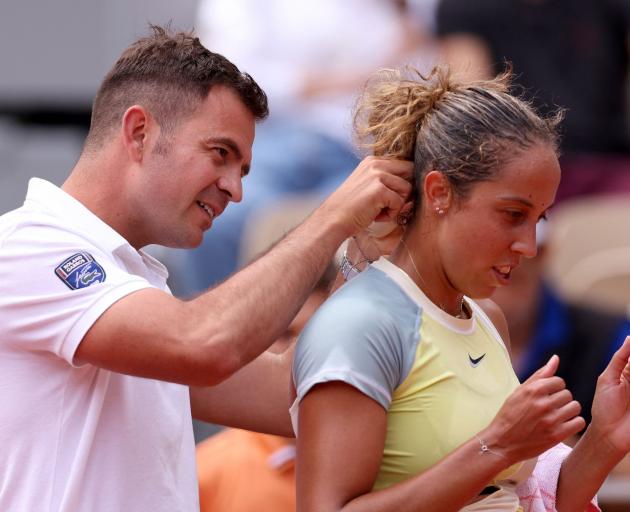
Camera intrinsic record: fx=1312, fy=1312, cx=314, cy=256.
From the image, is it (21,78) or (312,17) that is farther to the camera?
(21,78)

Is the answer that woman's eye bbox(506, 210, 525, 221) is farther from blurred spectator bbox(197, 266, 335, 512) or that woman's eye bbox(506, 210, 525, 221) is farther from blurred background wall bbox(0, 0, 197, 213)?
blurred background wall bbox(0, 0, 197, 213)

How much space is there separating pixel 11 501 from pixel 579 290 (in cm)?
300

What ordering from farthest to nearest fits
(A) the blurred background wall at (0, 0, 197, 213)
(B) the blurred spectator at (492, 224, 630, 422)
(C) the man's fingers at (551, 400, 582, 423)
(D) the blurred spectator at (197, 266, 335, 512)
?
(A) the blurred background wall at (0, 0, 197, 213) < (B) the blurred spectator at (492, 224, 630, 422) < (D) the blurred spectator at (197, 266, 335, 512) < (C) the man's fingers at (551, 400, 582, 423)

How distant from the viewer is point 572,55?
5387mm

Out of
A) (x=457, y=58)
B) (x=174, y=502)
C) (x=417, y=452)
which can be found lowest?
(x=174, y=502)

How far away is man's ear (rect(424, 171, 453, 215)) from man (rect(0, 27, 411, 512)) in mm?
46

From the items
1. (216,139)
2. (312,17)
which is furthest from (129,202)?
(312,17)

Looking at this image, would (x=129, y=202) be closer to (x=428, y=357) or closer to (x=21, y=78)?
(x=428, y=357)

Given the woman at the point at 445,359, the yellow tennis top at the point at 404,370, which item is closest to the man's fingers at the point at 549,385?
the woman at the point at 445,359

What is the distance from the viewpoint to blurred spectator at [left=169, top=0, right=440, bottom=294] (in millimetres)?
5293

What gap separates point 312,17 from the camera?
18.7 ft

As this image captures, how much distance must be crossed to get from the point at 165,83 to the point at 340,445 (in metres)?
0.79

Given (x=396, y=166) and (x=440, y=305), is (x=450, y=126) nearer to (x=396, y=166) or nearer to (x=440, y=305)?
(x=396, y=166)

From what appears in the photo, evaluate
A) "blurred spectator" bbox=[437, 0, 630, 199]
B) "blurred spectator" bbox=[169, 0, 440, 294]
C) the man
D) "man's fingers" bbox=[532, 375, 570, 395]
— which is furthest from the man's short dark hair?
"blurred spectator" bbox=[437, 0, 630, 199]
